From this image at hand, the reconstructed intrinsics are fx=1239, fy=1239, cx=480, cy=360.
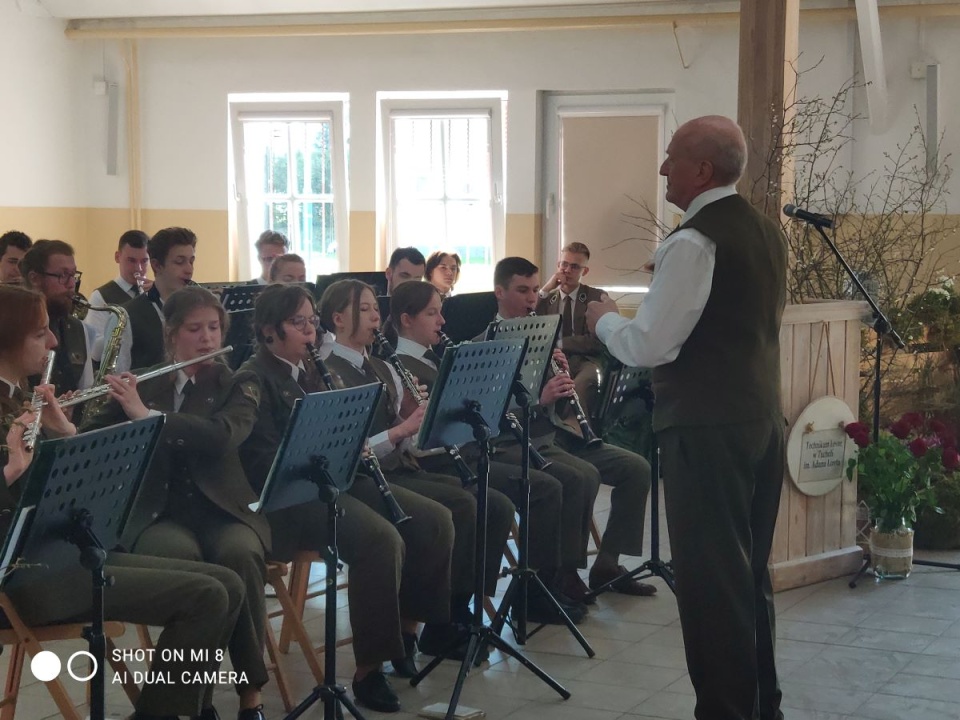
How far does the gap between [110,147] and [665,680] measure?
6.76 m

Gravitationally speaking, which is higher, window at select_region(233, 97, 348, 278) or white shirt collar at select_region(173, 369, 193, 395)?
window at select_region(233, 97, 348, 278)

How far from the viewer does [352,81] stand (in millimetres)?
8562

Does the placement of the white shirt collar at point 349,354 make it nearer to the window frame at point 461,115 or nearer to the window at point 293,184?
the window frame at point 461,115

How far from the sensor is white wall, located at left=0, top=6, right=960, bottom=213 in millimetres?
7566

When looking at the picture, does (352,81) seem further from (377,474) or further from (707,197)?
(707,197)

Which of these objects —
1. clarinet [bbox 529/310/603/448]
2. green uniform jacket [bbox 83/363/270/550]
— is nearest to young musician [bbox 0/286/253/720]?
green uniform jacket [bbox 83/363/270/550]

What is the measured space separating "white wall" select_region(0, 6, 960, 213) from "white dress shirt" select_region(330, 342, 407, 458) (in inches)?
172

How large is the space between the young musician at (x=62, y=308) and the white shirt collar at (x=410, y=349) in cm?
109

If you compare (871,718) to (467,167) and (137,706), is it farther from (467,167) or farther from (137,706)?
(467,167)

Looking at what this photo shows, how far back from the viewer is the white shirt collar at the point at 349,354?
3.94 meters

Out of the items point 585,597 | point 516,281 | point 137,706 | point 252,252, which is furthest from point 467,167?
point 137,706

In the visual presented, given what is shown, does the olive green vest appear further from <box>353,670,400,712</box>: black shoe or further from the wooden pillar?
the wooden pillar

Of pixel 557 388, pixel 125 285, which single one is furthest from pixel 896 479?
pixel 125 285

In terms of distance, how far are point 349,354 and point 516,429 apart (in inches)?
23.3
